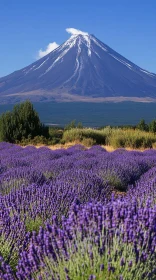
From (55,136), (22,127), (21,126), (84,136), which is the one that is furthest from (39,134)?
(55,136)

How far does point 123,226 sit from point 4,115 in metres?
17.1

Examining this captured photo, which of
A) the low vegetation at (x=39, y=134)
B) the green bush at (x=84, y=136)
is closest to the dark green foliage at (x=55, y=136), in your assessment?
the low vegetation at (x=39, y=134)

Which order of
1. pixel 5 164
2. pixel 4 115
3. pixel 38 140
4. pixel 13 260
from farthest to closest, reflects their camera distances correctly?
1. pixel 4 115
2. pixel 38 140
3. pixel 5 164
4. pixel 13 260

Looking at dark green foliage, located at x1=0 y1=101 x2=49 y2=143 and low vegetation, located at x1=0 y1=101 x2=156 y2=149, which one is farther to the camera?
dark green foliage, located at x1=0 y1=101 x2=49 y2=143

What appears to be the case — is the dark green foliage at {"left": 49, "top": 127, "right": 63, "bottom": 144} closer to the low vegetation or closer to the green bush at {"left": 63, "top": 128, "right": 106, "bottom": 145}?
the low vegetation

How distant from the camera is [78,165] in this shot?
6.53 m

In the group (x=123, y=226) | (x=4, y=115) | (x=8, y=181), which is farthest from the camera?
(x=4, y=115)

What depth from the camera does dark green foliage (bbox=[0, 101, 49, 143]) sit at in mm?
17750

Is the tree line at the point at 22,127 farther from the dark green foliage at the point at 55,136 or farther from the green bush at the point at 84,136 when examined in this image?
the green bush at the point at 84,136

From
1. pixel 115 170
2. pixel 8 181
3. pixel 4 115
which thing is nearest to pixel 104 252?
pixel 8 181

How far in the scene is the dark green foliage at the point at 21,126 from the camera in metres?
17.8

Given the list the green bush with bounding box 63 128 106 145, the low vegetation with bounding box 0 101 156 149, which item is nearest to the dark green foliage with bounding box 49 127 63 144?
the low vegetation with bounding box 0 101 156 149

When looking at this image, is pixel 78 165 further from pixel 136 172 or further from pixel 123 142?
pixel 123 142

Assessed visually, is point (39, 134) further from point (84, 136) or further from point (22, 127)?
point (84, 136)
